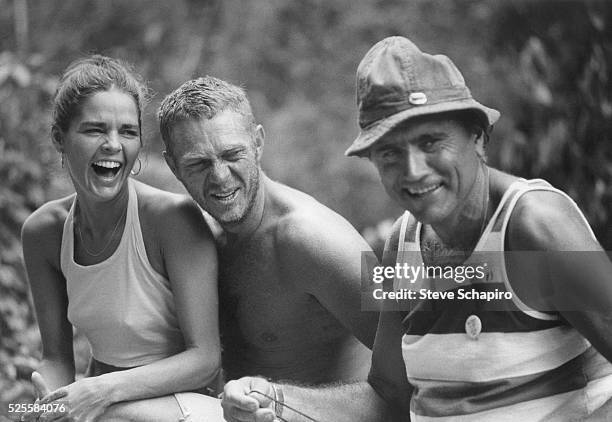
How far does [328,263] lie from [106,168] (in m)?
0.68

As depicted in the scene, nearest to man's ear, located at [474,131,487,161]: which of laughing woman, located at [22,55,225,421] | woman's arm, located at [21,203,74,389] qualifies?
laughing woman, located at [22,55,225,421]

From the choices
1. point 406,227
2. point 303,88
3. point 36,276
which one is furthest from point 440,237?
point 303,88

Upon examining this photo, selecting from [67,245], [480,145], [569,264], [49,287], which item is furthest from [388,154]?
[49,287]

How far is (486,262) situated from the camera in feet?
6.63

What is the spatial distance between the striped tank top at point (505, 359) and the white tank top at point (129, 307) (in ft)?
3.02

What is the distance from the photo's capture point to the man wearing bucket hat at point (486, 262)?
6.24 feet

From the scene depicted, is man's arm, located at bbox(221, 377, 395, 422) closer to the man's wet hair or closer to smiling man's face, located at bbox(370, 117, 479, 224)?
smiling man's face, located at bbox(370, 117, 479, 224)

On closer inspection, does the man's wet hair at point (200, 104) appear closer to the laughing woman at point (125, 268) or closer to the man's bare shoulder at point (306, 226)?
the laughing woman at point (125, 268)

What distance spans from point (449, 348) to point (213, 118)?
982 mm

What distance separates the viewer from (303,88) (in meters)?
7.38

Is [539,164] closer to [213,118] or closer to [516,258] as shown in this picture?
[213,118]

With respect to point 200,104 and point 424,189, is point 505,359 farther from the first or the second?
point 200,104

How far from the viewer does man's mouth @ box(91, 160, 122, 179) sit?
8.89 ft

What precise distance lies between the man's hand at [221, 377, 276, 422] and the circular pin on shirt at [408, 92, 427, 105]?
771mm
